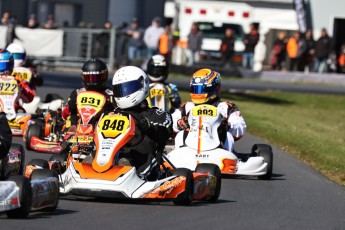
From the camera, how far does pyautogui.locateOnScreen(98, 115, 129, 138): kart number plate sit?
10625 millimetres

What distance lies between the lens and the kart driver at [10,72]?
17.1 meters

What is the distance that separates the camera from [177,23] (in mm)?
41250

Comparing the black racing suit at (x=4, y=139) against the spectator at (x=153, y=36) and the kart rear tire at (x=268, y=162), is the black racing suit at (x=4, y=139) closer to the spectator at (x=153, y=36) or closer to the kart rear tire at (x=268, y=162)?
the kart rear tire at (x=268, y=162)

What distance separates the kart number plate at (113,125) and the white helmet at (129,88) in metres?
0.38

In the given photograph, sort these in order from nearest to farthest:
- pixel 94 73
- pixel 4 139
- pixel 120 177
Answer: pixel 4 139 < pixel 120 177 < pixel 94 73

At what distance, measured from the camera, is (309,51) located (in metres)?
40.2

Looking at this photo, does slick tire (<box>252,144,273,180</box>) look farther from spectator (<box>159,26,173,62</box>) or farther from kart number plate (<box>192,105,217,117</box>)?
A: spectator (<box>159,26,173,62</box>)

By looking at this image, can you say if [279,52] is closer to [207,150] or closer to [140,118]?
[207,150]

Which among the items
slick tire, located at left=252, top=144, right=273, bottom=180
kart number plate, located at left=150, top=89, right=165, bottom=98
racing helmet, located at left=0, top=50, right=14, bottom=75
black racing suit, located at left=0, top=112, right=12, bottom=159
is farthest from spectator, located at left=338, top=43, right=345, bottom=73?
black racing suit, located at left=0, top=112, right=12, bottom=159

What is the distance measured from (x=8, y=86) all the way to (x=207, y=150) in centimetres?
507

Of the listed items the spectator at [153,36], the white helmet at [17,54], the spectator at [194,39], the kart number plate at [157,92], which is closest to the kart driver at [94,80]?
the kart number plate at [157,92]

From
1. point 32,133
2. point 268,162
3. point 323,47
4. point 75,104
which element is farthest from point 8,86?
point 323,47

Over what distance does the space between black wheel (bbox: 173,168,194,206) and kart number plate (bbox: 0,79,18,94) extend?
7.22 metres

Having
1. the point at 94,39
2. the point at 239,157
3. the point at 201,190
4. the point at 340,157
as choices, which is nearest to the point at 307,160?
the point at 340,157
